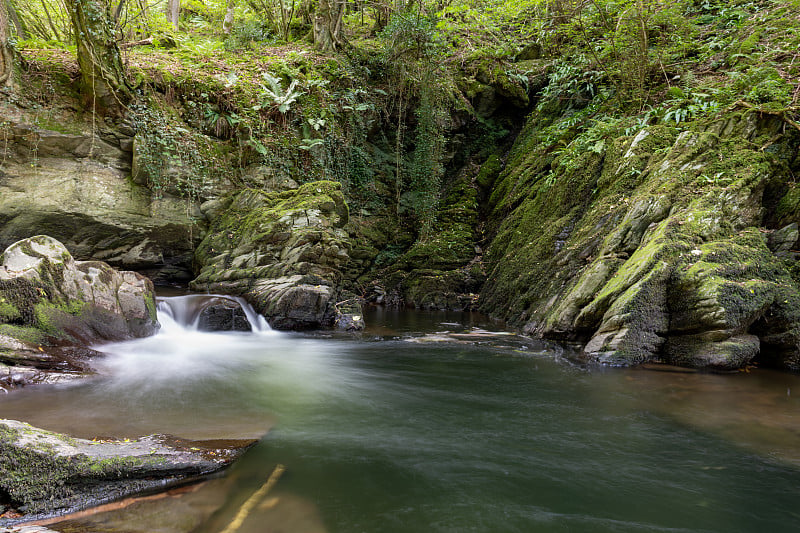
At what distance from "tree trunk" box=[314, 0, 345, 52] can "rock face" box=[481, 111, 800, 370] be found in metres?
10.9

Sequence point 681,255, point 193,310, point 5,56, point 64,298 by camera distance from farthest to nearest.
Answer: point 5,56 < point 193,310 < point 681,255 < point 64,298

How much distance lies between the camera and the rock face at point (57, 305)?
174 inches

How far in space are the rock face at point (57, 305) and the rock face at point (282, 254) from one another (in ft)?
8.39

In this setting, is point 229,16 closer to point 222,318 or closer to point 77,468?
point 222,318

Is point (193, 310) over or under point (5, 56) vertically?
under

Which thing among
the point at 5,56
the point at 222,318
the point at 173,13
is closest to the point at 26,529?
the point at 222,318

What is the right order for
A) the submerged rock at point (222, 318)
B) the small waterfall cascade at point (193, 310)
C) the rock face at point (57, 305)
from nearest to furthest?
1. the rock face at point (57, 305)
2. the small waterfall cascade at point (193, 310)
3. the submerged rock at point (222, 318)

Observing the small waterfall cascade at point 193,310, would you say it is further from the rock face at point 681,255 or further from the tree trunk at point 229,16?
the tree trunk at point 229,16

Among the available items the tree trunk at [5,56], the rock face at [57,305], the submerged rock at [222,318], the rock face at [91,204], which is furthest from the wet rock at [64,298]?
the tree trunk at [5,56]

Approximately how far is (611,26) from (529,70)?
474 centimetres

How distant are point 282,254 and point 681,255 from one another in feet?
25.6

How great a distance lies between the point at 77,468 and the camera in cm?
213

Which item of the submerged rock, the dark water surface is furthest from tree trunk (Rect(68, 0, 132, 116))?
the dark water surface

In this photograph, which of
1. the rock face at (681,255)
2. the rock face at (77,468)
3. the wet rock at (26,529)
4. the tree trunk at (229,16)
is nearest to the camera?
the wet rock at (26,529)
